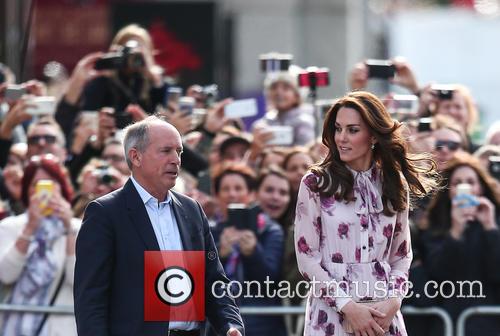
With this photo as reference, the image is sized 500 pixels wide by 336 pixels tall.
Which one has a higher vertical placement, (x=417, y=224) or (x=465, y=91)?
(x=465, y=91)

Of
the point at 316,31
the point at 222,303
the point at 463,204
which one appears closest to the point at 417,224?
the point at 463,204

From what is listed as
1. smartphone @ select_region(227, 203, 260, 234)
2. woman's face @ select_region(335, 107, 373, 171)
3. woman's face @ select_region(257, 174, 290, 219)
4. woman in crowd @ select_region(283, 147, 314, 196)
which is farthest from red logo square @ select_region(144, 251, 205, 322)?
Answer: woman in crowd @ select_region(283, 147, 314, 196)

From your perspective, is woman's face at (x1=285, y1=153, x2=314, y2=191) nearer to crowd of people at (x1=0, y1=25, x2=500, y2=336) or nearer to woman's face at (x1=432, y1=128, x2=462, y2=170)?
crowd of people at (x1=0, y1=25, x2=500, y2=336)

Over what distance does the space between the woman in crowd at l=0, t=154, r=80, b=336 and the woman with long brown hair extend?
2.56 meters

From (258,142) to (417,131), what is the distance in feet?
4.93

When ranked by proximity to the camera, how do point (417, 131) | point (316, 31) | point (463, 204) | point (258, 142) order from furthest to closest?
point (316, 31) < point (258, 142) < point (417, 131) < point (463, 204)

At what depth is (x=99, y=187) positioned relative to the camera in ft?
33.9

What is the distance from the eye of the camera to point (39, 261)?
10.0 meters

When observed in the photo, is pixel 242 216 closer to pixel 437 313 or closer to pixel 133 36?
pixel 437 313

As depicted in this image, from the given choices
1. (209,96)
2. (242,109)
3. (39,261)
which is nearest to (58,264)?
(39,261)

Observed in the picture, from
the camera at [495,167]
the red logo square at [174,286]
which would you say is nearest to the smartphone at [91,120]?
the camera at [495,167]

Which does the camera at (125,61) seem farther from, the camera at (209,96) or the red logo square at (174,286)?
the red logo square at (174,286)

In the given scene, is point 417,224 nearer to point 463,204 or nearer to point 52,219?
point 463,204

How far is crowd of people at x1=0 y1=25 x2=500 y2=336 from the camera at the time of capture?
32.9 ft
